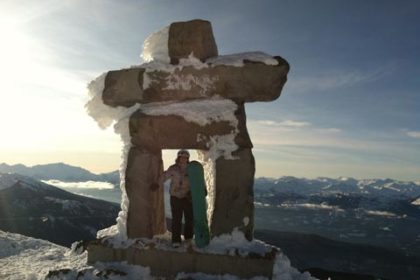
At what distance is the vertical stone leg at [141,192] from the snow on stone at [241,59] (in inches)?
114

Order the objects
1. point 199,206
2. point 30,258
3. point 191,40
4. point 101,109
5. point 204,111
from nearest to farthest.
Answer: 1. point 199,206
2. point 204,111
3. point 191,40
4. point 101,109
5. point 30,258

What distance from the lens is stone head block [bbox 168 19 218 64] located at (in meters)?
11.1

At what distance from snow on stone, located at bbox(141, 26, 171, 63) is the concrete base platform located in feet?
15.8

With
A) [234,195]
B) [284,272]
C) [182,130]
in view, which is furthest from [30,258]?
[284,272]

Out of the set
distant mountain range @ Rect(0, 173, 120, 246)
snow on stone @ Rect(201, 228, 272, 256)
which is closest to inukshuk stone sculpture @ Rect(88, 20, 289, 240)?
snow on stone @ Rect(201, 228, 272, 256)

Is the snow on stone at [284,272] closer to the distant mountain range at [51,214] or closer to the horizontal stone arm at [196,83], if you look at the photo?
the horizontal stone arm at [196,83]

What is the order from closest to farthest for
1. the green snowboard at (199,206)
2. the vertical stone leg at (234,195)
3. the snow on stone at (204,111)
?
the green snowboard at (199,206)
the vertical stone leg at (234,195)
the snow on stone at (204,111)

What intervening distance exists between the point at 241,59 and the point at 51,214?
5615 inches

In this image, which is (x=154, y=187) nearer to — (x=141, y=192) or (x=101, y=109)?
(x=141, y=192)

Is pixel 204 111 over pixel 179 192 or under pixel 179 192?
over

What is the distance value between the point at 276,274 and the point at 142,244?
10.6 ft

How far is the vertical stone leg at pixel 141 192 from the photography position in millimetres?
11031

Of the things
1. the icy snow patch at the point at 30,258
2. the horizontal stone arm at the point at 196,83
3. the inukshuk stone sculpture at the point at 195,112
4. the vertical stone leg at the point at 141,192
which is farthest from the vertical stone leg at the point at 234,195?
the icy snow patch at the point at 30,258

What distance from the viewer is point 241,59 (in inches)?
416
